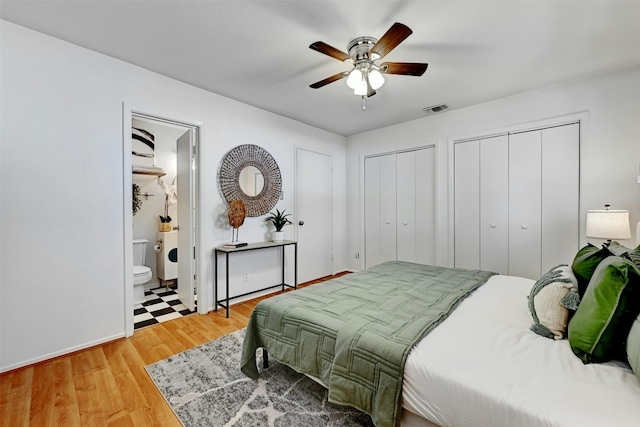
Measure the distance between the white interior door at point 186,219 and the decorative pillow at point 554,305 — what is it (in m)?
3.02

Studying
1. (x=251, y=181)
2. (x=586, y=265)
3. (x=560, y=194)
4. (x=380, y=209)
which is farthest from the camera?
(x=380, y=209)

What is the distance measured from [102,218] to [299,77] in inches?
86.5

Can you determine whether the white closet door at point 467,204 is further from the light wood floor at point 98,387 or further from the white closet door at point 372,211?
the light wood floor at point 98,387

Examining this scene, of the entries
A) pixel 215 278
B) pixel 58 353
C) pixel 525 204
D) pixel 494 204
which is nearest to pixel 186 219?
pixel 215 278

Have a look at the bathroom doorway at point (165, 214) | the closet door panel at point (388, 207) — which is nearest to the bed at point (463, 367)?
the bathroom doorway at point (165, 214)

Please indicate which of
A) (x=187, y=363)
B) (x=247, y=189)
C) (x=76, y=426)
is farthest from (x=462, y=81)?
(x=76, y=426)

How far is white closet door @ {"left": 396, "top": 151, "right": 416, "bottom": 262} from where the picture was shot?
4008 millimetres

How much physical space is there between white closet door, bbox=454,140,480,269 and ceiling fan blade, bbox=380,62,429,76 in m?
1.94

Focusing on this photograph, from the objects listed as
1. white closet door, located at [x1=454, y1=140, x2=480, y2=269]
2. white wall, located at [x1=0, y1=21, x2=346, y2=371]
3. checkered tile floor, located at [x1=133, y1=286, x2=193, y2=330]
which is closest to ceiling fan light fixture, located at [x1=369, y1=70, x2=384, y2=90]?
white wall, located at [x1=0, y1=21, x2=346, y2=371]

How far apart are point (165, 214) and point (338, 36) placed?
358 centimetres

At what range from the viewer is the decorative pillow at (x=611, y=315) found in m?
1.05

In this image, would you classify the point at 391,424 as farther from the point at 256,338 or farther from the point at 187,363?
the point at 187,363

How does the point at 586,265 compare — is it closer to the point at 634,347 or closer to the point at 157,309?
the point at 634,347

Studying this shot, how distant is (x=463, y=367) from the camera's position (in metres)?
1.09
